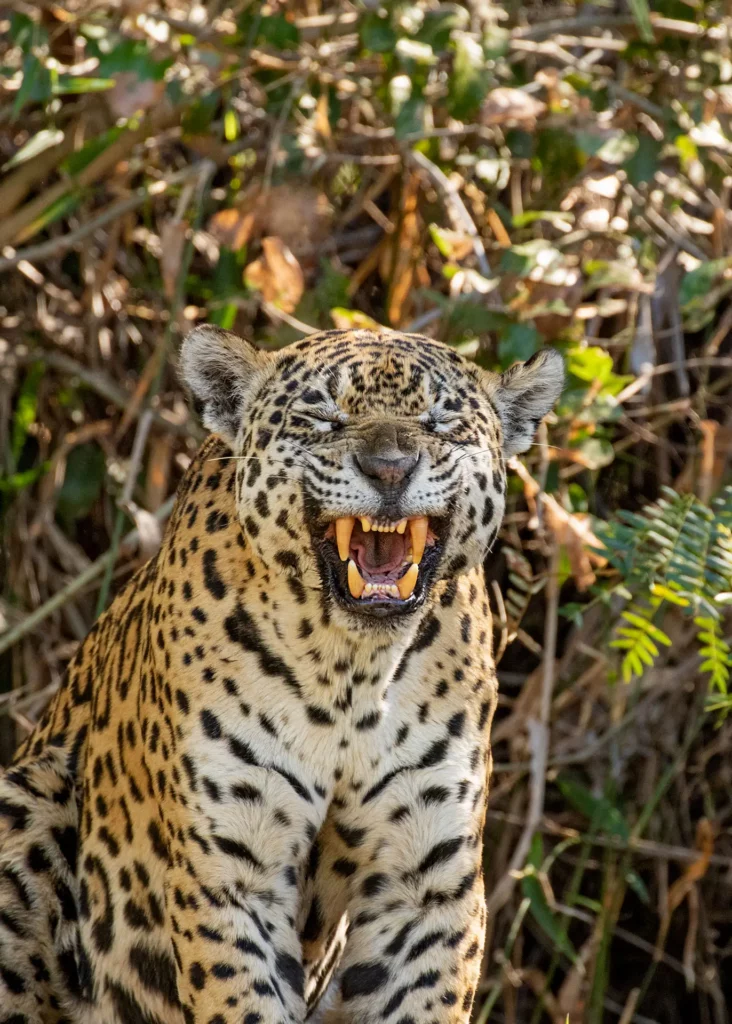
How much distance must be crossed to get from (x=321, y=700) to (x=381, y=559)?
34 cm

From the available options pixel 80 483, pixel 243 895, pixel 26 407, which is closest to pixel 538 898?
pixel 243 895

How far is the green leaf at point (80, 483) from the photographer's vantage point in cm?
555

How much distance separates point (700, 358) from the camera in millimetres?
5691

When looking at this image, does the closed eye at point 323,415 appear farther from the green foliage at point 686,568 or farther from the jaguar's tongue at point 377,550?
the green foliage at point 686,568

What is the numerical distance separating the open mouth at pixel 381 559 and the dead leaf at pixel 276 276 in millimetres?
1930

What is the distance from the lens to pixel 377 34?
4840 millimetres

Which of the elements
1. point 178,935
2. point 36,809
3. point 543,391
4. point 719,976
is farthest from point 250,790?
point 719,976

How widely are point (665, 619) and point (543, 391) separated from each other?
2.07 m

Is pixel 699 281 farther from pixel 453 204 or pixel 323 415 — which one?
pixel 323 415

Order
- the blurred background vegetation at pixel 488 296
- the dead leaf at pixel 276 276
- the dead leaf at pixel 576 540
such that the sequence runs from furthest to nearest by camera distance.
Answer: the blurred background vegetation at pixel 488 296 → the dead leaf at pixel 276 276 → the dead leaf at pixel 576 540

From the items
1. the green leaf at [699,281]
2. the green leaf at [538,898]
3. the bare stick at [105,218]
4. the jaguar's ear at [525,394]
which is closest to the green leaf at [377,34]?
the bare stick at [105,218]

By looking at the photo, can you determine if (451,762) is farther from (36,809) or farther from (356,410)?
(36,809)

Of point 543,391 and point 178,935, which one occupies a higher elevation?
point 543,391

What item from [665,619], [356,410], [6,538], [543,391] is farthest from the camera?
[6,538]
